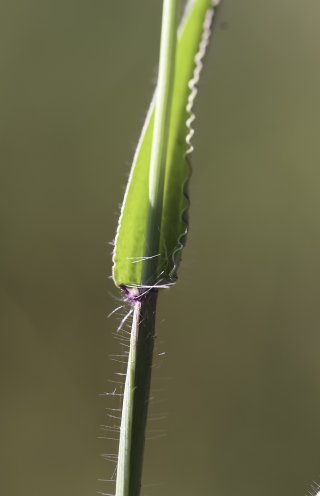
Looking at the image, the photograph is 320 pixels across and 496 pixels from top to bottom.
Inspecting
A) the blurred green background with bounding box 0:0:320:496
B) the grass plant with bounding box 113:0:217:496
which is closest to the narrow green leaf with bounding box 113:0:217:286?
the grass plant with bounding box 113:0:217:496

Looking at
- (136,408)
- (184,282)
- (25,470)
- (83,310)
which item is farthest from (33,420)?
(136,408)

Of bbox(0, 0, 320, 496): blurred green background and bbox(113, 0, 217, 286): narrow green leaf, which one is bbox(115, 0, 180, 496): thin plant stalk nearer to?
bbox(113, 0, 217, 286): narrow green leaf

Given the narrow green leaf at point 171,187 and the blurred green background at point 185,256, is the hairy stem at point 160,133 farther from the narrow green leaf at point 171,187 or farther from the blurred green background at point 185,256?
the blurred green background at point 185,256

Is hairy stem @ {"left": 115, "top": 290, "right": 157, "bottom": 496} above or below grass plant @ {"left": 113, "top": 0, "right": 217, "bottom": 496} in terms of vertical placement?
below

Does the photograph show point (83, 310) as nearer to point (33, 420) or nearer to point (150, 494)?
point (33, 420)

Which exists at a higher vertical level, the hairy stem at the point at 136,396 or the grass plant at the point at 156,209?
the grass plant at the point at 156,209

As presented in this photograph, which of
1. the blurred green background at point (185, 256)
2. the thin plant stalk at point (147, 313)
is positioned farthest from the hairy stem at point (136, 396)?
the blurred green background at point (185, 256)
